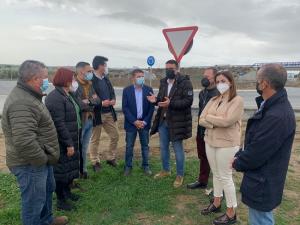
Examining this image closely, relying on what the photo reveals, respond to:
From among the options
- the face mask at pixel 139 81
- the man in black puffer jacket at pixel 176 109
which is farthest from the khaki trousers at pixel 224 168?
the face mask at pixel 139 81

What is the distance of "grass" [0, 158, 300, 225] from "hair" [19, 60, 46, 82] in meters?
1.99

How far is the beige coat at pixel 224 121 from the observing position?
389cm

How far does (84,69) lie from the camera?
17.8ft

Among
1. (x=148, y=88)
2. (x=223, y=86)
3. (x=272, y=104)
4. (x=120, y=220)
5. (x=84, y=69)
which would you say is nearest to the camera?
(x=272, y=104)

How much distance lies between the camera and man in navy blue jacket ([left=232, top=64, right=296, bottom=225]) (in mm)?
2697

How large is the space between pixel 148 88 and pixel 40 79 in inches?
106

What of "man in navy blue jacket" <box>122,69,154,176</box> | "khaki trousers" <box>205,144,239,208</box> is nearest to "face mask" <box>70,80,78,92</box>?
"man in navy blue jacket" <box>122,69,154,176</box>

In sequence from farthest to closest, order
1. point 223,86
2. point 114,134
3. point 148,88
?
point 114,134
point 148,88
point 223,86

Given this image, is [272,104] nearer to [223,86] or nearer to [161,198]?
[223,86]

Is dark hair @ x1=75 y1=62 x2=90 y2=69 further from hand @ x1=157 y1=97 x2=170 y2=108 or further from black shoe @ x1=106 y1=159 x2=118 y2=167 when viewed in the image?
black shoe @ x1=106 y1=159 x2=118 y2=167

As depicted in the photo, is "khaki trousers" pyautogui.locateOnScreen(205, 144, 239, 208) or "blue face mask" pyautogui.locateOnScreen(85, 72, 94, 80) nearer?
"khaki trousers" pyautogui.locateOnScreen(205, 144, 239, 208)

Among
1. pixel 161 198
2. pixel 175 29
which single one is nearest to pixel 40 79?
pixel 161 198

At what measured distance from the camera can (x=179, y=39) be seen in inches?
261

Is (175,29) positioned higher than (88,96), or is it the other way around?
(175,29)
